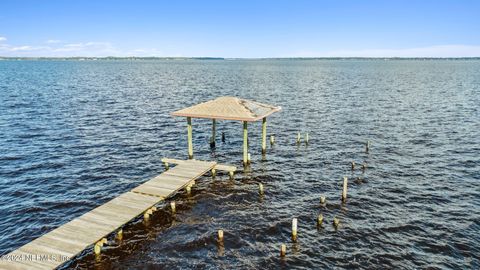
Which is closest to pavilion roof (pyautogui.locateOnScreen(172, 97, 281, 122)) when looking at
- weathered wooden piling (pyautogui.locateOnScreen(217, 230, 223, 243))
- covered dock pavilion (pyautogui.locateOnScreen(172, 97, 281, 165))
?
covered dock pavilion (pyautogui.locateOnScreen(172, 97, 281, 165))

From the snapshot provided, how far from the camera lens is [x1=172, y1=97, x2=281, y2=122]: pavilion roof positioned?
27.7 metres

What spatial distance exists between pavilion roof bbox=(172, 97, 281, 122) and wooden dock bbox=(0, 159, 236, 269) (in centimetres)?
574

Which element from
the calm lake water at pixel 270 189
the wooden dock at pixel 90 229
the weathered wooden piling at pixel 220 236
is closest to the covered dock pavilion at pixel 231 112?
the calm lake water at pixel 270 189

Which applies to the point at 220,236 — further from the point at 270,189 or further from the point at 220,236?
the point at 270,189

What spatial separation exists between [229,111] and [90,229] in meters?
14.8

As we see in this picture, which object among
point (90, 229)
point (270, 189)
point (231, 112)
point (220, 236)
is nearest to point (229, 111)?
point (231, 112)

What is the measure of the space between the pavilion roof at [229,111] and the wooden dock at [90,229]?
18.8 feet

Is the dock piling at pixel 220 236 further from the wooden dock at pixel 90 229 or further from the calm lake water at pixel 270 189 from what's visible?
the wooden dock at pixel 90 229

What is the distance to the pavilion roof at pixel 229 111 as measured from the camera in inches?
1092

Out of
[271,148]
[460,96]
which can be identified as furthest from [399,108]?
[271,148]

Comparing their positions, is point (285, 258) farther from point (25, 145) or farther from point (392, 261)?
point (25, 145)

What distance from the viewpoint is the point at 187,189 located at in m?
24.7

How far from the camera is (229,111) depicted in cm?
2877

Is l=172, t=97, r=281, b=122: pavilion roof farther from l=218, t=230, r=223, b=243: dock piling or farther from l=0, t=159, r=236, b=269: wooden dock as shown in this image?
l=218, t=230, r=223, b=243: dock piling
